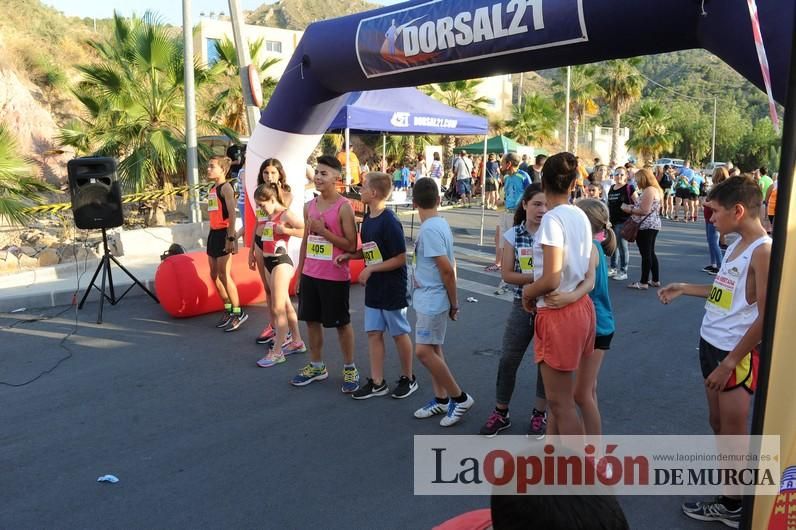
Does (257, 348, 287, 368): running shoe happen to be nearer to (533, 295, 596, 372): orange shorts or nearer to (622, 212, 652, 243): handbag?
(533, 295, 596, 372): orange shorts

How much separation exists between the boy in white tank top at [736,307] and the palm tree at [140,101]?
10.8 metres

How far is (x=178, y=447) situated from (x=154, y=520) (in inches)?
34.0

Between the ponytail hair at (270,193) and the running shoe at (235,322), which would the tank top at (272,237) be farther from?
the running shoe at (235,322)

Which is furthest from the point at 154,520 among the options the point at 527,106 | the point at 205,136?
the point at 527,106

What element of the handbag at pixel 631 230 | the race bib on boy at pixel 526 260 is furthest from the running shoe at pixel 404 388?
the handbag at pixel 631 230

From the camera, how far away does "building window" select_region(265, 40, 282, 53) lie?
4375 centimetres

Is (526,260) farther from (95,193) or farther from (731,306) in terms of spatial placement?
(95,193)

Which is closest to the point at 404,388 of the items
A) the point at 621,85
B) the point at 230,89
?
the point at 230,89

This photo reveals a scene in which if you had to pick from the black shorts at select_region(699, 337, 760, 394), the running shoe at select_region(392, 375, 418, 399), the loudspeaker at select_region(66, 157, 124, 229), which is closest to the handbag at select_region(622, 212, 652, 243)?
the running shoe at select_region(392, 375, 418, 399)

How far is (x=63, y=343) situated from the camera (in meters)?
6.46

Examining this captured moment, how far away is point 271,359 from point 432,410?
1843mm

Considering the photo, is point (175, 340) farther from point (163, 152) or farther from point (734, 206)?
point (163, 152)

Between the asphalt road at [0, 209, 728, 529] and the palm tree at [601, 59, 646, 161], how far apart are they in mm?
34408

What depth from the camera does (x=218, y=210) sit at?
262 inches
